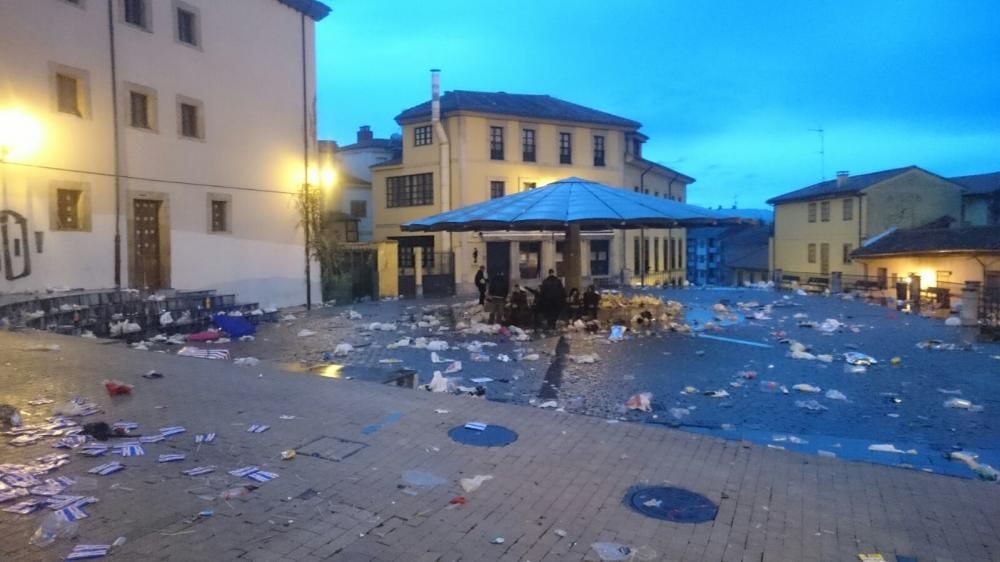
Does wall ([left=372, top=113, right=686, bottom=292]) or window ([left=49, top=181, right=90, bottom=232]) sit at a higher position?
wall ([left=372, top=113, right=686, bottom=292])

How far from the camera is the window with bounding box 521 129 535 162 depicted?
36438 mm

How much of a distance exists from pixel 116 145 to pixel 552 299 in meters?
11.5

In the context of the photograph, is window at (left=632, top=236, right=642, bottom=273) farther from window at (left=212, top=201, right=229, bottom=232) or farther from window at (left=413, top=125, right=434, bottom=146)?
window at (left=212, top=201, right=229, bottom=232)

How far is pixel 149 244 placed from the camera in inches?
728

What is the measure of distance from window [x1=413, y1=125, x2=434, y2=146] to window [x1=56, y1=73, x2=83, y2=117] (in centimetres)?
2041

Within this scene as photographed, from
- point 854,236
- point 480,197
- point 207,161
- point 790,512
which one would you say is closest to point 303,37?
point 207,161

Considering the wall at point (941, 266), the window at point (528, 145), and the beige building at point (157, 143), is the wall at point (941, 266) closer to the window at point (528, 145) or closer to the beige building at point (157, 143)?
the window at point (528, 145)

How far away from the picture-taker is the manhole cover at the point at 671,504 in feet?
14.5

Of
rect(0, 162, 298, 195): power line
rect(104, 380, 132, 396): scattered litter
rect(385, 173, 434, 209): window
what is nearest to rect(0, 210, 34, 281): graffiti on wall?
rect(0, 162, 298, 195): power line

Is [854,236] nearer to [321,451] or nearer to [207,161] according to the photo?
[207,161]

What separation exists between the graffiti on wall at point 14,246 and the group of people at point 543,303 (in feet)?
33.9

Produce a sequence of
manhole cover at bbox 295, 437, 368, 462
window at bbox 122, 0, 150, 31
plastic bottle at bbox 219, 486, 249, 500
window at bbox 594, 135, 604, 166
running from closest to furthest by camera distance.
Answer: plastic bottle at bbox 219, 486, 249, 500 < manhole cover at bbox 295, 437, 368, 462 < window at bbox 122, 0, 150, 31 < window at bbox 594, 135, 604, 166

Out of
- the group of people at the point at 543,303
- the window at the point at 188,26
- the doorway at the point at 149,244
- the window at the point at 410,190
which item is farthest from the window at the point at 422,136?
the group of people at the point at 543,303

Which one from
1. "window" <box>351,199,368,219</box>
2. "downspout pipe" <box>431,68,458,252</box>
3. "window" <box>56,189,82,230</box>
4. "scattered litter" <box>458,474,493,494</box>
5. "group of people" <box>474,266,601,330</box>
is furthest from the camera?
"window" <box>351,199,368,219</box>
